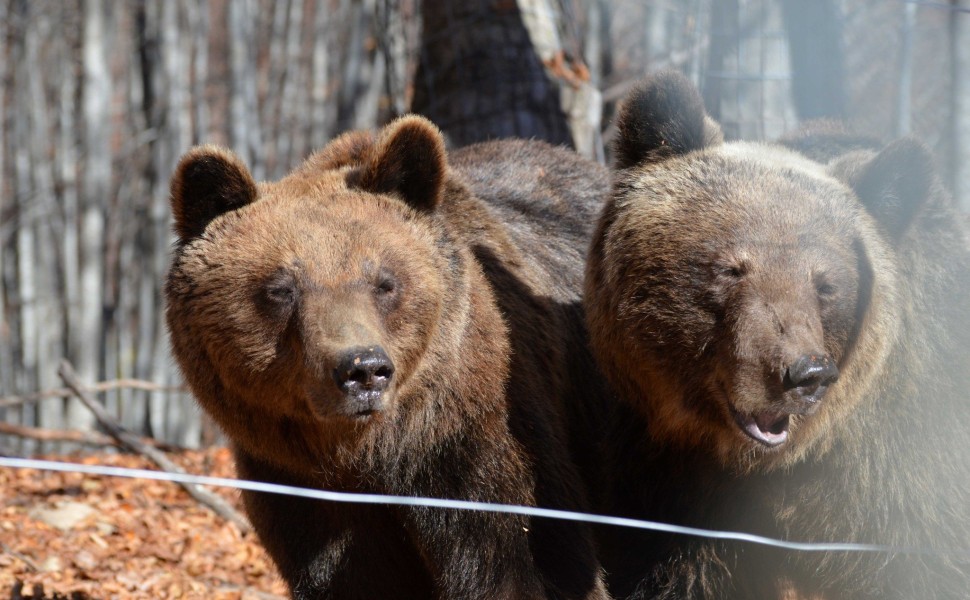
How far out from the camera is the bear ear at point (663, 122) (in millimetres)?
4238

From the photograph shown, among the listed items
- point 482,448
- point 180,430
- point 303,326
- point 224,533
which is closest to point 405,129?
point 303,326

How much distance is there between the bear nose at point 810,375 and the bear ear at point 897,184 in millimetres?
924

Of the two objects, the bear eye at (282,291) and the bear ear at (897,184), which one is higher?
the bear ear at (897,184)

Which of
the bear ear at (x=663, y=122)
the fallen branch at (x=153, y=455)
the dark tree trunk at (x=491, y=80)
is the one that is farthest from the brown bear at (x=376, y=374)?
the dark tree trunk at (x=491, y=80)

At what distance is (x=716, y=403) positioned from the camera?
389cm

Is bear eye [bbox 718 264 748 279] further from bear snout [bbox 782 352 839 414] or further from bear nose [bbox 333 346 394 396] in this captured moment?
bear nose [bbox 333 346 394 396]

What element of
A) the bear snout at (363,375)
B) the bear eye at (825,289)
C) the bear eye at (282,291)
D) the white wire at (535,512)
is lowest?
the white wire at (535,512)

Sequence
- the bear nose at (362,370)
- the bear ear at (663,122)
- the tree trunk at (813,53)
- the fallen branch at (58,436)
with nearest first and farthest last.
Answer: the bear nose at (362,370) → the bear ear at (663,122) → the fallen branch at (58,436) → the tree trunk at (813,53)

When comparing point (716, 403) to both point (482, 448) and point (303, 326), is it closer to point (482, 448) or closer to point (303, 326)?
point (482, 448)

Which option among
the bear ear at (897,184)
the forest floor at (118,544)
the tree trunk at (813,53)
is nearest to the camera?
the bear ear at (897,184)

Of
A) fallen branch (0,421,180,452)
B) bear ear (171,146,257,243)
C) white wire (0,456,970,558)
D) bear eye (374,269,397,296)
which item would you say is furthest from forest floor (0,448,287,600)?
bear eye (374,269,397,296)

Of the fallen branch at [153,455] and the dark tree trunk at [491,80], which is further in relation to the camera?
the dark tree trunk at [491,80]

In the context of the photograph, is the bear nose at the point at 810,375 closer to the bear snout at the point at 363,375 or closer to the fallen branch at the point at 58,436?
the bear snout at the point at 363,375

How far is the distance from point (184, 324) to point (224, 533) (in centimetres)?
282
